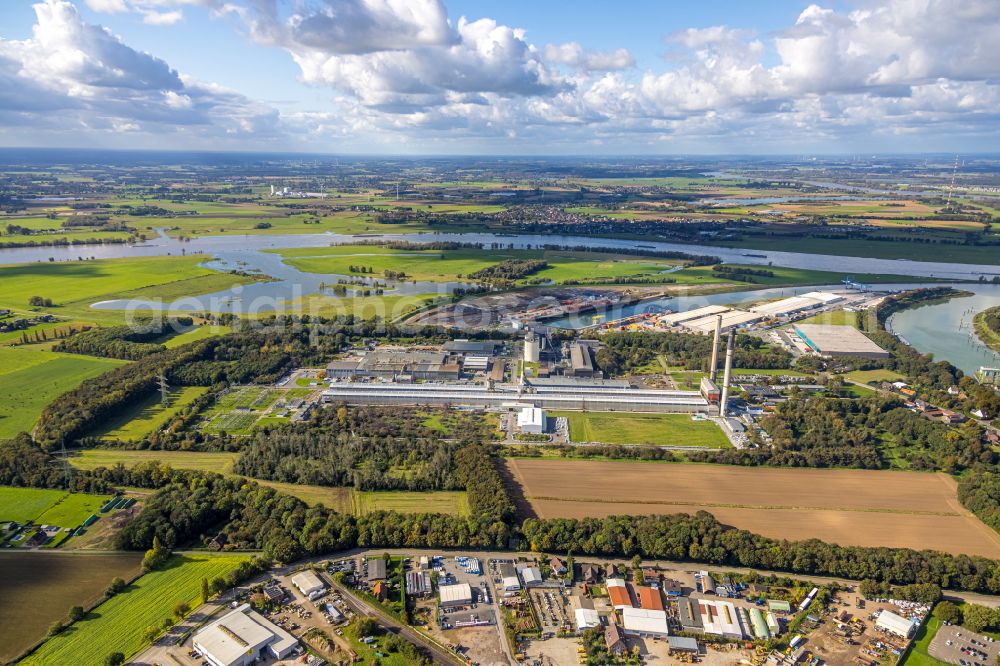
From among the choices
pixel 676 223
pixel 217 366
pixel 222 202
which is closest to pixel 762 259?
pixel 676 223

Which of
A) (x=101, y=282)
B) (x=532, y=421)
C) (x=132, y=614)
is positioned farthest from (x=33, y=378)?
(x=532, y=421)

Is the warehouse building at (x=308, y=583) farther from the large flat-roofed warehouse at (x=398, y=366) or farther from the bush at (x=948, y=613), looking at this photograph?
the bush at (x=948, y=613)

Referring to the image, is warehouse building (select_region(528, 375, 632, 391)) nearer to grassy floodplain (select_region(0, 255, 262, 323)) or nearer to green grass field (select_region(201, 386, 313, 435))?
green grass field (select_region(201, 386, 313, 435))

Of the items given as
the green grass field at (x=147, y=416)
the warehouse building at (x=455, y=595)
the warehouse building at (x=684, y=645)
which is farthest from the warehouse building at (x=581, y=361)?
the green grass field at (x=147, y=416)

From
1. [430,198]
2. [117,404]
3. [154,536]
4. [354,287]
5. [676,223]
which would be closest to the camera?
[154,536]

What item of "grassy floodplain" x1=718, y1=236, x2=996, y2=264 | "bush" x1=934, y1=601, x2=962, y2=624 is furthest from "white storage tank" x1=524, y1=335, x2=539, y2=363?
"grassy floodplain" x1=718, y1=236, x2=996, y2=264

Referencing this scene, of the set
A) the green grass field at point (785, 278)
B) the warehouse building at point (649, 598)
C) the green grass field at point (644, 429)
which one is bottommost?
the warehouse building at point (649, 598)

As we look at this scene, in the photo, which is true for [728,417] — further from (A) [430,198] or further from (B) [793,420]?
(A) [430,198]
